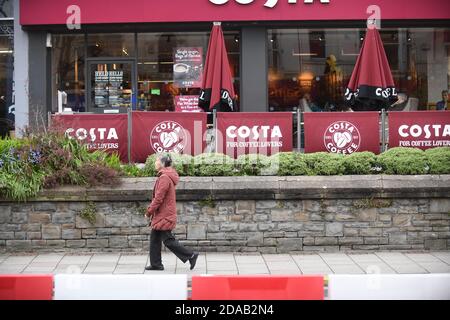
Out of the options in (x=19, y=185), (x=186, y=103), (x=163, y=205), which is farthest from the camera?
(x=186, y=103)

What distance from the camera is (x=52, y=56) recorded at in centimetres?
1753

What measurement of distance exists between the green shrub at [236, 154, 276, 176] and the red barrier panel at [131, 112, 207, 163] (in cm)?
120

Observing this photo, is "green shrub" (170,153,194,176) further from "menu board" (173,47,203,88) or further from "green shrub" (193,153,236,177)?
"menu board" (173,47,203,88)

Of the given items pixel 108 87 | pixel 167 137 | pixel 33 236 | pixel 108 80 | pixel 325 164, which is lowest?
pixel 33 236

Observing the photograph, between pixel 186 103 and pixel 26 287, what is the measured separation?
10.6 m

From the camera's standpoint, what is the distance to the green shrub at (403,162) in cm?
1134

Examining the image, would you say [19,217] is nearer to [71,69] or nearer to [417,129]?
[417,129]

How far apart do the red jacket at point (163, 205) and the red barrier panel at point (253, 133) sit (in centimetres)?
293

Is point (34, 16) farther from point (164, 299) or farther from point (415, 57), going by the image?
point (164, 299)

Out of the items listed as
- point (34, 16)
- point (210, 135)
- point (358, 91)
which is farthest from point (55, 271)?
point (34, 16)

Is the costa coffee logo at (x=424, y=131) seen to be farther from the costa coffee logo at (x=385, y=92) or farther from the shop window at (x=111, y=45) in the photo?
the shop window at (x=111, y=45)

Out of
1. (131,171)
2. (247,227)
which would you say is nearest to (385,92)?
(247,227)

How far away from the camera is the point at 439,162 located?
37.4 feet
